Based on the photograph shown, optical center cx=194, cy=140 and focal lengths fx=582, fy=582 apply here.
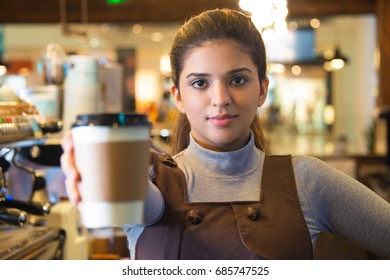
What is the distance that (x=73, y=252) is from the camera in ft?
4.11

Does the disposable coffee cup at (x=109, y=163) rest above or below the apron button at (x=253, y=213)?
above

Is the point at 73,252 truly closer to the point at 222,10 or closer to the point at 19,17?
the point at 222,10

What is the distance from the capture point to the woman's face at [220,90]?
699 millimetres

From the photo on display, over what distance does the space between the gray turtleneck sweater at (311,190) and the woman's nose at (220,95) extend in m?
0.08

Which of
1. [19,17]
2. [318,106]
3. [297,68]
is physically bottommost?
[318,106]

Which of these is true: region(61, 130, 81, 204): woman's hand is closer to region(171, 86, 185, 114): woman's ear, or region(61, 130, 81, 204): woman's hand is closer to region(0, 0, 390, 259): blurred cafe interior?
region(0, 0, 390, 259): blurred cafe interior

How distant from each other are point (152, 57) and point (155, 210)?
351 inches

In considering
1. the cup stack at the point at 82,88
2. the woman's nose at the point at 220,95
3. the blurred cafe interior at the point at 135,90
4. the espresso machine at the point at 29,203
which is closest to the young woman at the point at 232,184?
the woman's nose at the point at 220,95

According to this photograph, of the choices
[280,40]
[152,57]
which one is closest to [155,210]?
[280,40]

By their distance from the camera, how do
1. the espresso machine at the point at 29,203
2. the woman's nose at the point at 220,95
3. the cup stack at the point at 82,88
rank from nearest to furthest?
the woman's nose at the point at 220,95 < the espresso machine at the point at 29,203 < the cup stack at the point at 82,88

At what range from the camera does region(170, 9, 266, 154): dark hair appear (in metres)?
0.72

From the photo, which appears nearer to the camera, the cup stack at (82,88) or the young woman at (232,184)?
the young woman at (232,184)

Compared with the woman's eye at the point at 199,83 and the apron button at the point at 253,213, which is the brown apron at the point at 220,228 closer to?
the apron button at the point at 253,213

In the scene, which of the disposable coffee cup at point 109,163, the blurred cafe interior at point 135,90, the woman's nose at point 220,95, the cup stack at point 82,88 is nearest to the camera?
the disposable coffee cup at point 109,163
